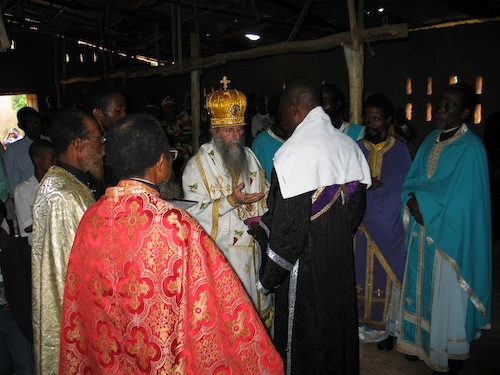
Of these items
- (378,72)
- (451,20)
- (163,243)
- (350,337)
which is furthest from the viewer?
(378,72)

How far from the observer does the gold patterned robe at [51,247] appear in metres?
2.40

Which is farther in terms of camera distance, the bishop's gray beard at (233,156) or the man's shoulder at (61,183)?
the bishop's gray beard at (233,156)

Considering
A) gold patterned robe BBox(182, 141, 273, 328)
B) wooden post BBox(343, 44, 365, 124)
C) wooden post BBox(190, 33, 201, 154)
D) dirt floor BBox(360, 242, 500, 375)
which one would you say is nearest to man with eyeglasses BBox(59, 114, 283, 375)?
gold patterned robe BBox(182, 141, 273, 328)

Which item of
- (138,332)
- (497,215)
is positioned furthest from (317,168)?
(497,215)

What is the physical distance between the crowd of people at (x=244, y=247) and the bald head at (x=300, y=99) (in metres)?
0.01

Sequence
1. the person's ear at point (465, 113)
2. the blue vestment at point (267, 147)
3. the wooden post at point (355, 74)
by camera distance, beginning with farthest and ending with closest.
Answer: the wooden post at point (355, 74) < the blue vestment at point (267, 147) < the person's ear at point (465, 113)

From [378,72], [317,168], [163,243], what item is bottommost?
[163,243]

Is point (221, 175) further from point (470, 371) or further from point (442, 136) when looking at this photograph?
point (470, 371)

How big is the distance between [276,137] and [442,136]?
2.04m

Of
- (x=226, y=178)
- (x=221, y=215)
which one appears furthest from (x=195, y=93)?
(x=221, y=215)

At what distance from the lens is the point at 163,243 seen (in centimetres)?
164

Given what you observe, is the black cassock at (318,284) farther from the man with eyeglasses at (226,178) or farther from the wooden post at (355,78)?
the wooden post at (355,78)

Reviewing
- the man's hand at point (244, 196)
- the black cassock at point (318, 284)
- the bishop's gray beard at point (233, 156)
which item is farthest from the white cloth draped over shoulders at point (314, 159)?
the bishop's gray beard at point (233, 156)

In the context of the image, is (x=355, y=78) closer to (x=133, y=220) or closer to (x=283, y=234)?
(x=283, y=234)
